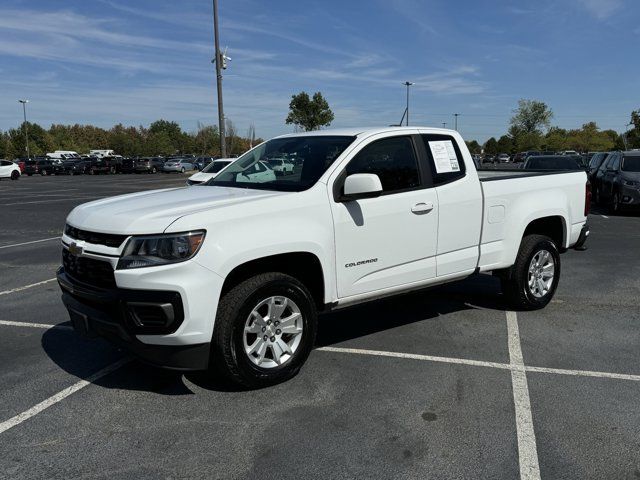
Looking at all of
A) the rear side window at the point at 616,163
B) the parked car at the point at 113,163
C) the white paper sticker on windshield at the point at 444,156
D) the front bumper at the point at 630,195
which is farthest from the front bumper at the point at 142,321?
the parked car at the point at 113,163

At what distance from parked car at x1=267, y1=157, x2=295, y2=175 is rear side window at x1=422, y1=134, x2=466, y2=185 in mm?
1249

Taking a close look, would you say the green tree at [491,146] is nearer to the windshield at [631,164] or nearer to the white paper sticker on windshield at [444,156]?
the windshield at [631,164]

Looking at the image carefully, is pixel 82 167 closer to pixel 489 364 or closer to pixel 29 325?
pixel 29 325

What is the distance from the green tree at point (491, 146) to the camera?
12902cm

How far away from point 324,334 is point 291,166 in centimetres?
162

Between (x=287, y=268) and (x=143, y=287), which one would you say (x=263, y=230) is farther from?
(x=143, y=287)

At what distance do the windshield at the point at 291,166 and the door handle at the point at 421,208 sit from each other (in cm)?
76

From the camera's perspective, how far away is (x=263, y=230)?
151 inches

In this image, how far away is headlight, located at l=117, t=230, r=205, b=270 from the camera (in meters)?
3.52

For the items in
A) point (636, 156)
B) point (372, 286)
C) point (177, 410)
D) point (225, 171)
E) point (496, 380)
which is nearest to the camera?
point (177, 410)

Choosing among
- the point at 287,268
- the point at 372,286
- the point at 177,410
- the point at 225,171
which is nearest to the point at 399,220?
the point at 372,286

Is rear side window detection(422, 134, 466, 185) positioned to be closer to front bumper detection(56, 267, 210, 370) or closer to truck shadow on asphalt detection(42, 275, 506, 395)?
truck shadow on asphalt detection(42, 275, 506, 395)

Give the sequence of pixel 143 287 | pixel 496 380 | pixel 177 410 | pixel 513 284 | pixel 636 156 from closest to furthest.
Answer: pixel 143 287 < pixel 177 410 < pixel 496 380 < pixel 513 284 < pixel 636 156

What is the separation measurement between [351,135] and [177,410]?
101 inches
